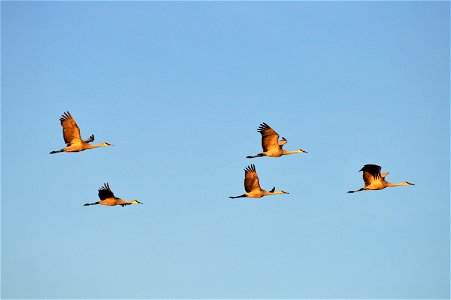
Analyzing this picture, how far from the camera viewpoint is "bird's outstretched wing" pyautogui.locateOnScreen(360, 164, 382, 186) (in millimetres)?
112875

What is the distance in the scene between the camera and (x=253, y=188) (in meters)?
115

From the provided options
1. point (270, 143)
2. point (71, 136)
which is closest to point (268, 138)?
point (270, 143)

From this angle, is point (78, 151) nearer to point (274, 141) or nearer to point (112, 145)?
point (112, 145)

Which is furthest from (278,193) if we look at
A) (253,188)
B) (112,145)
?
(112,145)

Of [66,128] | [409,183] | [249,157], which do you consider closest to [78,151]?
[66,128]

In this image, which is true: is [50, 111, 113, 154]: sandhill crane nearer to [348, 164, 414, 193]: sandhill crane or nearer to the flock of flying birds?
the flock of flying birds

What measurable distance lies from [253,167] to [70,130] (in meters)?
10.4

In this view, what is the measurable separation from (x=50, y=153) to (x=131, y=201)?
20.2 ft

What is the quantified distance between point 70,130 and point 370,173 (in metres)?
16.8

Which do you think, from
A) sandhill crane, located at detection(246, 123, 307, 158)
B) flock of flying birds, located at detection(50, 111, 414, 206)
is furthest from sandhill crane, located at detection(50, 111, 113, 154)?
sandhill crane, located at detection(246, 123, 307, 158)

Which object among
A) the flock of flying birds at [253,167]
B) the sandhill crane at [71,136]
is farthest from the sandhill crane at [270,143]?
the sandhill crane at [71,136]

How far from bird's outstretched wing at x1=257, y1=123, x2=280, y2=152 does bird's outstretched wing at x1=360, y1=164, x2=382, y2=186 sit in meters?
5.22

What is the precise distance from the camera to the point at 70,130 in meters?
113

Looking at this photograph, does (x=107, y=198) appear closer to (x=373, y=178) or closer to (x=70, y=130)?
(x=70, y=130)
